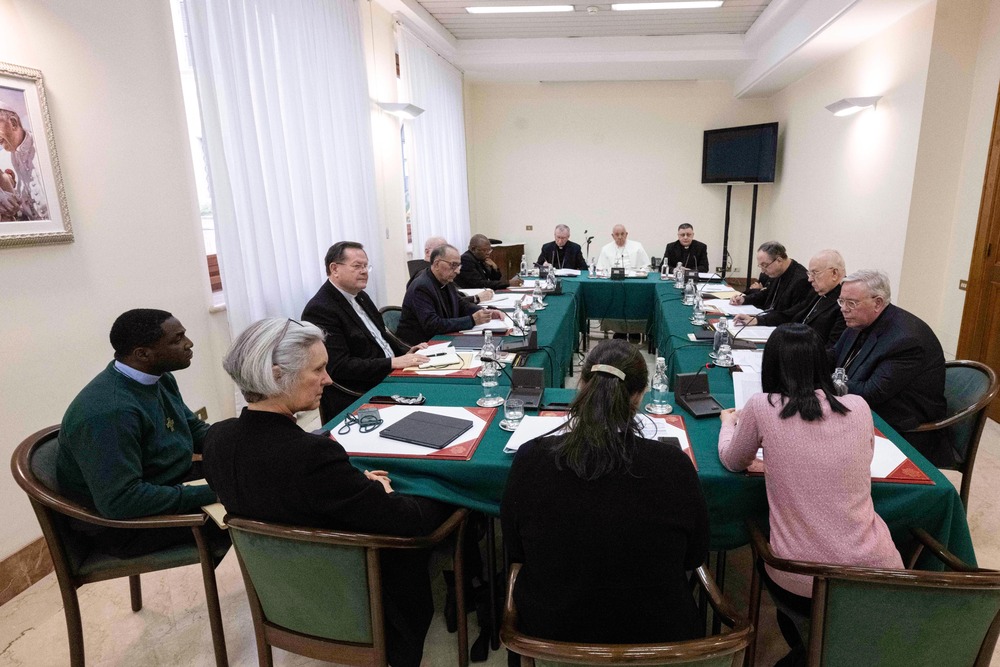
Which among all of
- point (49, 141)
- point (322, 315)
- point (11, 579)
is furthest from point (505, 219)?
point (11, 579)

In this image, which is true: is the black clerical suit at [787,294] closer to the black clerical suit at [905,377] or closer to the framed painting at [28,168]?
the black clerical suit at [905,377]

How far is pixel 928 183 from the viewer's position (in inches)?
162

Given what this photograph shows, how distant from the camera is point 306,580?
1.32 meters

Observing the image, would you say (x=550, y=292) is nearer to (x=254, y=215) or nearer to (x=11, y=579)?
(x=254, y=215)

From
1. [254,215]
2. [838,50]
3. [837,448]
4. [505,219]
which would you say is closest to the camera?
[837,448]

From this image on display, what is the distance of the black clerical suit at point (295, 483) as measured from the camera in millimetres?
1253

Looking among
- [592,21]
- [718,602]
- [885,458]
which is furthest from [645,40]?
[718,602]

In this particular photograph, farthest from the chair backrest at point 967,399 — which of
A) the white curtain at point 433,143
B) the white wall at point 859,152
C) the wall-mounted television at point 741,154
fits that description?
the wall-mounted television at point 741,154

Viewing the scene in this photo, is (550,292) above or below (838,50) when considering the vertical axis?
below

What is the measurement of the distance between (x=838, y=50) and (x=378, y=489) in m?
6.01

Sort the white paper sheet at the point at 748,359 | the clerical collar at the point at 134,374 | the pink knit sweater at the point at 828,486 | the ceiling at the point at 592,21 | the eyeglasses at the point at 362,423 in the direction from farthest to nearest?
1. the ceiling at the point at 592,21
2. the white paper sheet at the point at 748,359
3. the eyeglasses at the point at 362,423
4. the clerical collar at the point at 134,374
5. the pink knit sweater at the point at 828,486

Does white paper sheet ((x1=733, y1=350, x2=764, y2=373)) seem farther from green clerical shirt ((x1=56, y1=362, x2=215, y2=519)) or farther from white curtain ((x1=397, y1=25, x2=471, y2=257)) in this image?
white curtain ((x1=397, y1=25, x2=471, y2=257))

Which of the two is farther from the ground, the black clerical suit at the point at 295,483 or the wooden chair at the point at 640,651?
the black clerical suit at the point at 295,483

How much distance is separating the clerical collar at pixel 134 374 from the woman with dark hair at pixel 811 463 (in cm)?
172
